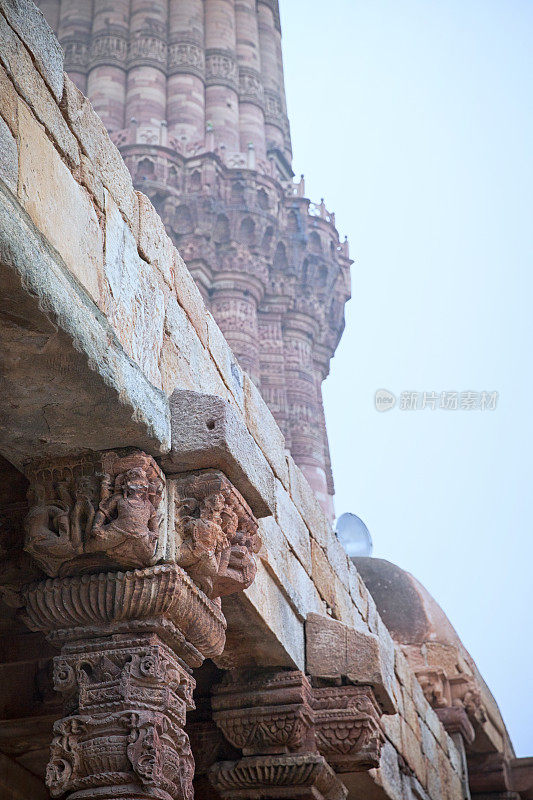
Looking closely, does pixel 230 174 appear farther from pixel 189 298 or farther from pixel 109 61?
pixel 189 298

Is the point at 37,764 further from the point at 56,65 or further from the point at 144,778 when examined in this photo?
the point at 56,65

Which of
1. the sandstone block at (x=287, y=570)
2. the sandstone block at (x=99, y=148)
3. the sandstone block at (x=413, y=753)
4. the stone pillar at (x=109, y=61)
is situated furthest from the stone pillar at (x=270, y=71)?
the sandstone block at (x=99, y=148)

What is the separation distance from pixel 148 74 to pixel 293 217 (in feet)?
13.7

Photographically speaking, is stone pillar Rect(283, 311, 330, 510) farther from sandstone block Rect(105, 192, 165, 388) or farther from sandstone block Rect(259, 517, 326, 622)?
sandstone block Rect(105, 192, 165, 388)

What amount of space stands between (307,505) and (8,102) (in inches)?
137

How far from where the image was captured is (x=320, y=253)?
21203 mm

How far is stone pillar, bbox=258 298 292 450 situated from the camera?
19.2m

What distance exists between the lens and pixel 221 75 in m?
22.1

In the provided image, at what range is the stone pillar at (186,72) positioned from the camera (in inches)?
819

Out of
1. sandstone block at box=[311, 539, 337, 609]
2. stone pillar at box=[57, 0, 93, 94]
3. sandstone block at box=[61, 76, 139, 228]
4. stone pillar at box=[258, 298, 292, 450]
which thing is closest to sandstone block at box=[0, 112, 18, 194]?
sandstone block at box=[61, 76, 139, 228]

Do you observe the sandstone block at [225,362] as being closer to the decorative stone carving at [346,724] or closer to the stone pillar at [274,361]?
the decorative stone carving at [346,724]

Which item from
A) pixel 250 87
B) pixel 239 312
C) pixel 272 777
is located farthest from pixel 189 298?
pixel 250 87

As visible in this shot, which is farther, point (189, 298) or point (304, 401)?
point (304, 401)

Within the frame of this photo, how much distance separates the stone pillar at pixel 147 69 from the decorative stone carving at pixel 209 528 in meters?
16.9
